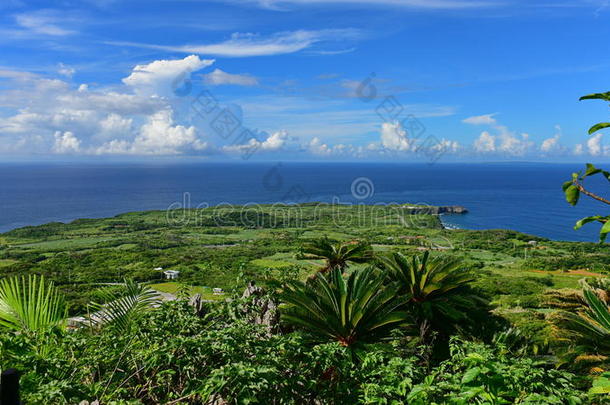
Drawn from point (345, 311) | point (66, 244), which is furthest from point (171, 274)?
point (66, 244)

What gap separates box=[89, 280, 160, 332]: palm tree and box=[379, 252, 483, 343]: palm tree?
17.6 feet

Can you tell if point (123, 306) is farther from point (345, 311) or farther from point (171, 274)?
point (171, 274)

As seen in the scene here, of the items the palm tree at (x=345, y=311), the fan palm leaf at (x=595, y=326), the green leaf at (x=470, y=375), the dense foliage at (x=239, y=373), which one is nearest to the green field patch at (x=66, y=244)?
the palm tree at (x=345, y=311)

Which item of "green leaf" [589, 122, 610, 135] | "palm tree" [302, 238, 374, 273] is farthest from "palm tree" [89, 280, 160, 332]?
"palm tree" [302, 238, 374, 273]

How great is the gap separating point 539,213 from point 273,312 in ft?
347

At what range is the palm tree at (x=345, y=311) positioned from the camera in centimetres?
663

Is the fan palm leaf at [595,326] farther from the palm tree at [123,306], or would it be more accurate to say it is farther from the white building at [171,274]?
the white building at [171,274]

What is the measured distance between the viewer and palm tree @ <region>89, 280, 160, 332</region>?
15.0 feet

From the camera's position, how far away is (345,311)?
6.75m

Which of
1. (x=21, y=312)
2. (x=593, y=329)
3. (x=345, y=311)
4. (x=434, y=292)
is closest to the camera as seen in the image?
(x=21, y=312)

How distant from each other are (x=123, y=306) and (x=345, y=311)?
11.6ft

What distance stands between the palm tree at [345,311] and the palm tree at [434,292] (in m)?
1.54

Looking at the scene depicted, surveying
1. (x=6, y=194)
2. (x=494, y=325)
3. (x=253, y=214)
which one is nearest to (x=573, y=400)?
(x=494, y=325)

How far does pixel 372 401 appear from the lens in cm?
286
